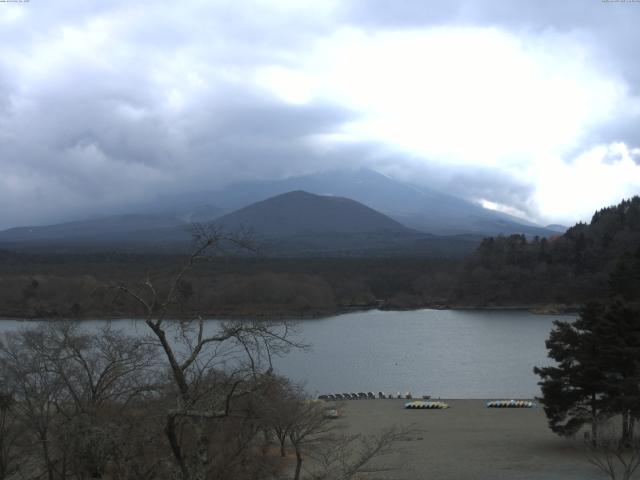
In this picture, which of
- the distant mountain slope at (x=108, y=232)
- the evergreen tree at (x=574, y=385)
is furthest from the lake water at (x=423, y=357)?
the distant mountain slope at (x=108, y=232)

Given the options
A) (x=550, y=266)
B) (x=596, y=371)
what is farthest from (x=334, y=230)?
(x=596, y=371)

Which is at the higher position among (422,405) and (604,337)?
(604,337)

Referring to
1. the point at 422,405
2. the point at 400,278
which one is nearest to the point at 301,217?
the point at 400,278

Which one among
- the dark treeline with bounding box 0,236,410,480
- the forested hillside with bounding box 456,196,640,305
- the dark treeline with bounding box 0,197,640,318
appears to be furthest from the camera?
the forested hillside with bounding box 456,196,640,305

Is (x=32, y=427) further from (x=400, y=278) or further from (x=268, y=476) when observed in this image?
(x=400, y=278)

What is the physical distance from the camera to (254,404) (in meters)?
4.63

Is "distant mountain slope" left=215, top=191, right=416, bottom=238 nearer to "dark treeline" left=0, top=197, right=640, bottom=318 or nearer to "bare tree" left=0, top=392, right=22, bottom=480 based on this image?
"dark treeline" left=0, top=197, right=640, bottom=318

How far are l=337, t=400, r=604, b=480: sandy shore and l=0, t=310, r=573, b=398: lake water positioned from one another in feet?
9.70

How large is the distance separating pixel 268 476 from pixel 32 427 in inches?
120

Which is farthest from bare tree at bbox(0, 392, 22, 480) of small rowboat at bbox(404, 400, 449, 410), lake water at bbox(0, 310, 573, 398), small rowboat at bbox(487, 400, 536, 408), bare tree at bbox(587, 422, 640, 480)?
small rowboat at bbox(487, 400, 536, 408)

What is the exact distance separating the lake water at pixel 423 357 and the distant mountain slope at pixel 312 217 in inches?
3685

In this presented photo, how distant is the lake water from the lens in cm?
2530

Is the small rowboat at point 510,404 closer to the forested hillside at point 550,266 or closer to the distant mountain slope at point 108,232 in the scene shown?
the forested hillside at point 550,266

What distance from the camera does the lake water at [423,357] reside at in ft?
83.0
